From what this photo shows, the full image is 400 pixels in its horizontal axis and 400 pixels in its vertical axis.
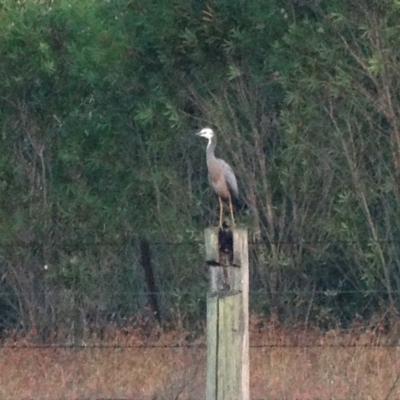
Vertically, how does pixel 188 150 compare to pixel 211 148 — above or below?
above

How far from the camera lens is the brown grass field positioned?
268 inches

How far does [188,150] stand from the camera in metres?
10.3

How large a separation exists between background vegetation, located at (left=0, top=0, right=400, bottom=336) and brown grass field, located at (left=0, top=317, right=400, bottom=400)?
4.16 ft

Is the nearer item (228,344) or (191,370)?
(228,344)

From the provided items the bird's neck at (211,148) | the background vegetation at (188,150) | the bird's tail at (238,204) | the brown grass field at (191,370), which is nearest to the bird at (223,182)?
the bird's tail at (238,204)

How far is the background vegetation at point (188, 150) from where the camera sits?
368 inches

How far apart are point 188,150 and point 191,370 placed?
137 inches

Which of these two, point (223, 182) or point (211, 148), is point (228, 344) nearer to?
point (223, 182)

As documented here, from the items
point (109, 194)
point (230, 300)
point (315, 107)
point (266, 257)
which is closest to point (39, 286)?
point (109, 194)

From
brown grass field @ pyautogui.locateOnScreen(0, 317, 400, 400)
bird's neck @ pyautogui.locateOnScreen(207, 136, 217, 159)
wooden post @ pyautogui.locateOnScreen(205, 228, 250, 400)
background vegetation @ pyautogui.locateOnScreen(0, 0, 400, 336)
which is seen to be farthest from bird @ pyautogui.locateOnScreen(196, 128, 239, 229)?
wooden post @ pyautogui.locateOnScreen(205, 228, 250, 400)

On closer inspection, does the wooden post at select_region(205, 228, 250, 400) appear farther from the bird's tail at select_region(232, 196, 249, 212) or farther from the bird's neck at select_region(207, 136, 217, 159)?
the bird's neck at select_region(207, 136, 217, 159)

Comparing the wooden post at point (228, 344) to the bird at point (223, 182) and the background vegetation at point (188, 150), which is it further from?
the background vegetation at point (188, 150)

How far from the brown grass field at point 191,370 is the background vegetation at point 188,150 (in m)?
1.27

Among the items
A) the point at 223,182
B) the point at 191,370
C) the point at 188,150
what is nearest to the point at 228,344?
the point at 191,370
